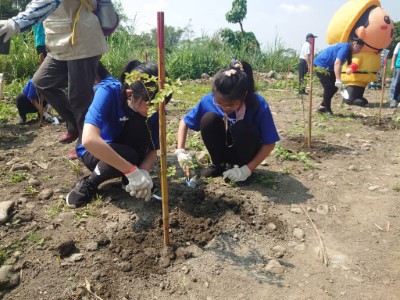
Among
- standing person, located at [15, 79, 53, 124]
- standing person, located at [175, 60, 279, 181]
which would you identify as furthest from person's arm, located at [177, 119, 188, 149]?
Result: standing person, located at [15, 79, 53, 124]

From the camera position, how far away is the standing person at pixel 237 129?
2.52 metres

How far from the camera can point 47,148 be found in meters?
3.43

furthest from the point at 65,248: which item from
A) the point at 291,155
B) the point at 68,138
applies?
the point at 291,155

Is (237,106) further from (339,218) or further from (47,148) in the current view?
(47,148)

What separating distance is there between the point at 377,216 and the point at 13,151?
10.0 ft

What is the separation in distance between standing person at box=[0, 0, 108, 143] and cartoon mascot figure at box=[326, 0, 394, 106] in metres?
4.56

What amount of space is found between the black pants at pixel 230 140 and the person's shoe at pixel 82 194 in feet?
2.91

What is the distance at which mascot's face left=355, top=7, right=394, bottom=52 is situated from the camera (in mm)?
5836

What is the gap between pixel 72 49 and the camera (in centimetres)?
281

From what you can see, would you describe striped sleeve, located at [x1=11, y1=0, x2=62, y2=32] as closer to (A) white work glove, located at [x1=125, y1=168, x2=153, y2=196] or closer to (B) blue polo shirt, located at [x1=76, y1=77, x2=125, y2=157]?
(B) blue polo shirt, located at [x1=76, y1=77, x2=125, y2=157]

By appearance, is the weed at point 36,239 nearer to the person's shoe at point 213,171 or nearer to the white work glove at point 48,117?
the person's shoe at point 213,171

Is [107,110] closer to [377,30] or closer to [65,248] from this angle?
[65,248]

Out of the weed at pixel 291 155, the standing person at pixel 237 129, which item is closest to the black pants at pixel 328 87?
the weed at pixel 291 155

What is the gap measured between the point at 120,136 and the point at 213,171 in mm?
830
